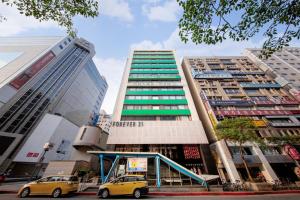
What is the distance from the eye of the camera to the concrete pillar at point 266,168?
68.2 ft

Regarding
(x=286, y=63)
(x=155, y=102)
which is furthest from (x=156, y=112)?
(x=286, y=63)

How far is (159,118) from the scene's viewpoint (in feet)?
93.9

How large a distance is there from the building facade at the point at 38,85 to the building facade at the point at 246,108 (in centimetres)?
4070

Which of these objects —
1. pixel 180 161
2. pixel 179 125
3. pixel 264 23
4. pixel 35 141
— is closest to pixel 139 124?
pixel 179 125

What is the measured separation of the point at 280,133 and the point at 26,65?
2301 inches

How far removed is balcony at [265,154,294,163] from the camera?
73.8 ft

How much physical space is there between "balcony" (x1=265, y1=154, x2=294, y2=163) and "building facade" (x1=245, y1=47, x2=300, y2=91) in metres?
20.1

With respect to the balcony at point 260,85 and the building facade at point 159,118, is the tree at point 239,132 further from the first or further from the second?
the balcony at point 260,85

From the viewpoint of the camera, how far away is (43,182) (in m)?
10.5

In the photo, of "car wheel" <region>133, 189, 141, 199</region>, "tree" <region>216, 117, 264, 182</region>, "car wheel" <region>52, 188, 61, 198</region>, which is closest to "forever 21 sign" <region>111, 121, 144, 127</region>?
"tree" <region>216, 117, 264, 182</region>

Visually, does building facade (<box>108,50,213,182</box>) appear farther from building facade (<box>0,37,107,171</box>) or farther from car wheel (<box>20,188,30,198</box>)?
building facade (<box>0,37,107,171</box>)

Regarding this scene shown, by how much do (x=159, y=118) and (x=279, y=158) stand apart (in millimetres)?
21285

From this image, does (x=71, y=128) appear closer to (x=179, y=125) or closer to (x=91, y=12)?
(x=179, y=125)

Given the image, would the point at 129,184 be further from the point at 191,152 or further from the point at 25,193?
the point at 191,152
